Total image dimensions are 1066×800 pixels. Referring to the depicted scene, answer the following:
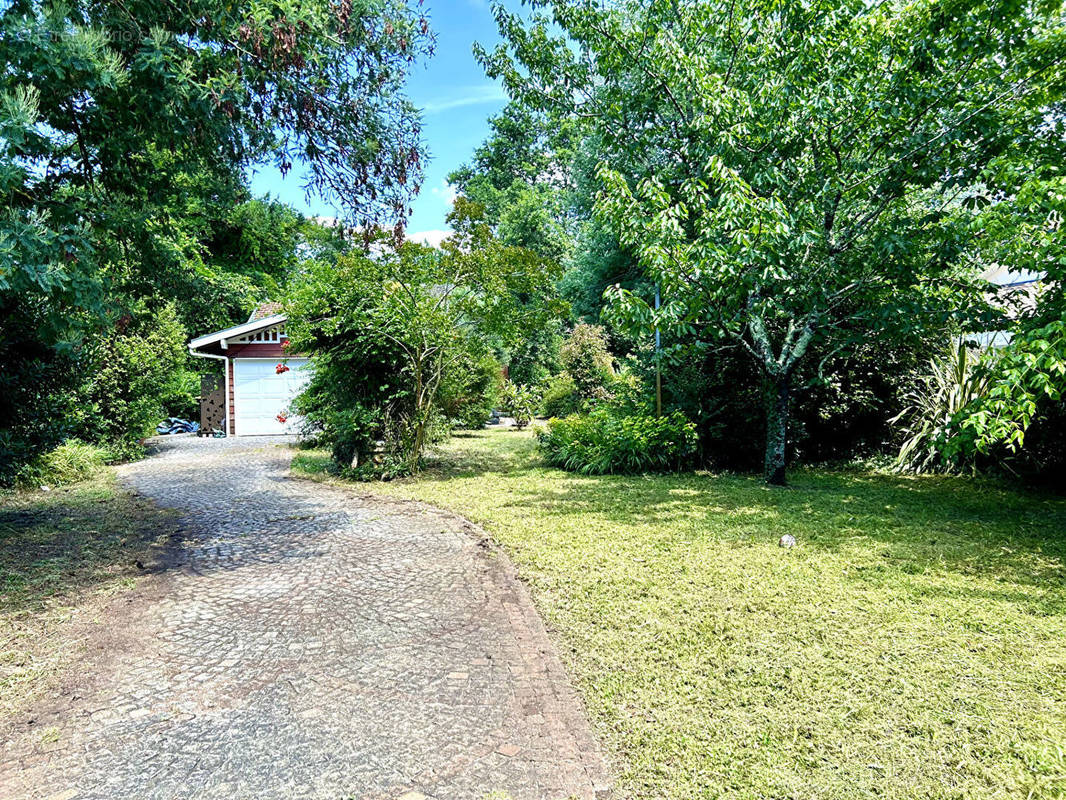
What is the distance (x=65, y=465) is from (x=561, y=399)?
10901 mm

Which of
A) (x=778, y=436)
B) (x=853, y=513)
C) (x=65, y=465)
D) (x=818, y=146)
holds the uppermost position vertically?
(x=818, y=146)

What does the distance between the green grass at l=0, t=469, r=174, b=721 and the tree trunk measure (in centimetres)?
720

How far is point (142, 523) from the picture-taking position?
625 cm

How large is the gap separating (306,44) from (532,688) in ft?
16.3

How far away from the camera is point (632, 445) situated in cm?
890

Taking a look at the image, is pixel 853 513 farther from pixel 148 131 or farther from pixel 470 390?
pixel 470 390

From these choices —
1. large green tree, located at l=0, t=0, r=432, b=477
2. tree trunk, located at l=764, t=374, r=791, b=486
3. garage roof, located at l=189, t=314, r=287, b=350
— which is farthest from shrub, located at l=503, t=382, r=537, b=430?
large green tree, located at l=0, t=0, r=432, b=477

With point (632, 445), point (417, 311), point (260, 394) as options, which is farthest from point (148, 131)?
point (260, 394)

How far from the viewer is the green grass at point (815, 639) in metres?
2.20

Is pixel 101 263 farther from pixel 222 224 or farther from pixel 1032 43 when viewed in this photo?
pixel 222 224

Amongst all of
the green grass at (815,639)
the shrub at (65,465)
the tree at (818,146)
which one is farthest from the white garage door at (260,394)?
the green grass at (815,639)

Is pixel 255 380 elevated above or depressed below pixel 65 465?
above

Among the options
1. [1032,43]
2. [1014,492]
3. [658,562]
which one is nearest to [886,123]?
[1032,43]

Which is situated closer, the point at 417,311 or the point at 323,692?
the point at 323,692
